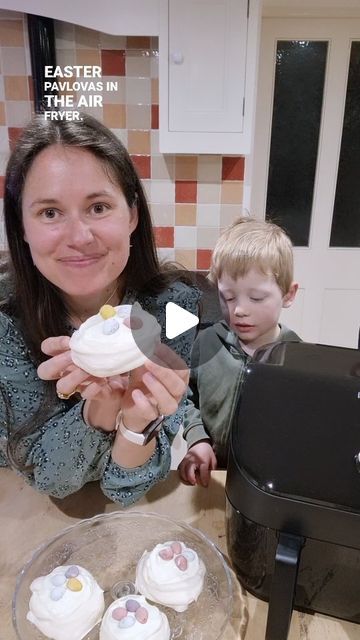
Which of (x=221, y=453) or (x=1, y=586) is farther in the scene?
(x=221, y=453)

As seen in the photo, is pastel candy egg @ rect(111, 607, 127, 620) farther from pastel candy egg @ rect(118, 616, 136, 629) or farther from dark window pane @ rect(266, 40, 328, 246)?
dark window pane @ rect(266, 40, 328, 246)

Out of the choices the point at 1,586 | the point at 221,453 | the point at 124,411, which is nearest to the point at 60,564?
the point at 1,586

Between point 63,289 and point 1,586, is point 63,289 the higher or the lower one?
the higher one

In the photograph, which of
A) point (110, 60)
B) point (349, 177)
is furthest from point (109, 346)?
point (349, 177)

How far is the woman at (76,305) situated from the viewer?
42 centimetres

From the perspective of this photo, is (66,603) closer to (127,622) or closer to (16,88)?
(127,622)

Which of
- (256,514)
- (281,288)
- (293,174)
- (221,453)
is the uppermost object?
(293,174)

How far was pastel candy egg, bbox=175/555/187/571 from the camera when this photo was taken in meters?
0.44

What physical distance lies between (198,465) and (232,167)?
1.27ft

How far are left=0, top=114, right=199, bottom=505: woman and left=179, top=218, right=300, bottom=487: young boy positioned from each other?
0.04 metres

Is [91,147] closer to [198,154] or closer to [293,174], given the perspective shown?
[198,154]

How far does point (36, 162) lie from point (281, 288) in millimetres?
310

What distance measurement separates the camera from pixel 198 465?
1.94ft

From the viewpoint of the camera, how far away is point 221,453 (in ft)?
2.17
